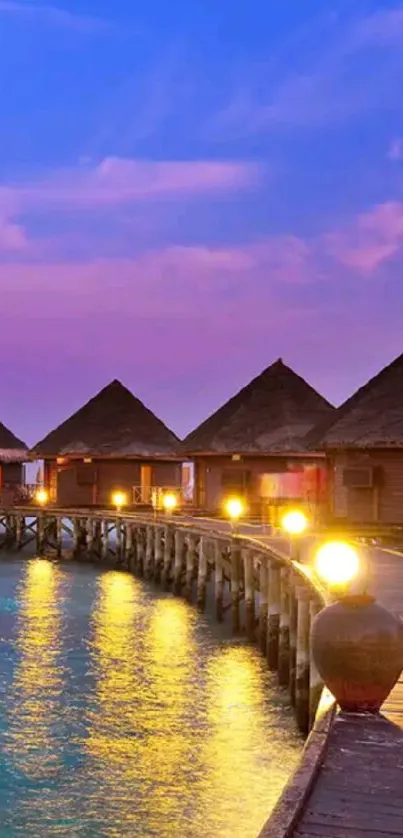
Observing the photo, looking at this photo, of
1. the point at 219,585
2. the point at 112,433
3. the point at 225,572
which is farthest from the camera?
the point at 112,433

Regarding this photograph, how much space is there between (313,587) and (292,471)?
24.4 meters

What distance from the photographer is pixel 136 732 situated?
14.4 metres

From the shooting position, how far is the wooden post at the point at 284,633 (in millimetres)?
17766

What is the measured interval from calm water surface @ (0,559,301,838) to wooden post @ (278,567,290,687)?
29 centimetres

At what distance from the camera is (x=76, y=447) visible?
45625 millimetres

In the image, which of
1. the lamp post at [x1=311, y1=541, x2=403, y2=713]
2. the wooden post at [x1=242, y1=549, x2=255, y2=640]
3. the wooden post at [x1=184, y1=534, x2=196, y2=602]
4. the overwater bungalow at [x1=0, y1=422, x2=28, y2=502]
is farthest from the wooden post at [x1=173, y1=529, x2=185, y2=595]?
the lamp post at [x1=311, y1=541, x2=403, y2=713]

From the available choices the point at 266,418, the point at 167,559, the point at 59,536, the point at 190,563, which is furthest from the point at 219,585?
the point at 59,536

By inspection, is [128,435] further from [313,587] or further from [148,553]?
[313,587]

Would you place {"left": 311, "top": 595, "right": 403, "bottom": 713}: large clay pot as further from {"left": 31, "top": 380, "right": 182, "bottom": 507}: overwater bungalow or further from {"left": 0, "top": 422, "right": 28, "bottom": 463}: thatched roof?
{"left": 0, "top": 422, "right": 28, "bottom": 463}: thatched roof

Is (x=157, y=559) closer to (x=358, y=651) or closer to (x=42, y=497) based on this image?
(x=42, y=497)

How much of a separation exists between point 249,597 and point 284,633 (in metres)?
4.90

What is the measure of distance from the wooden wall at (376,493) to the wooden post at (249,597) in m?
7.50

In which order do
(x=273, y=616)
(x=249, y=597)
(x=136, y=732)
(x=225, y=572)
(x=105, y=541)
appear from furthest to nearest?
(x=105, y=541), (x=225, y=572), (x=249, y=597), (x=273, y=616), (x=136, y=732)

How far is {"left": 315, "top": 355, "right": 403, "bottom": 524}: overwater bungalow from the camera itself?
3084cm
